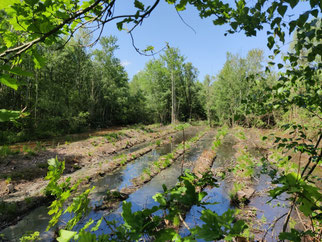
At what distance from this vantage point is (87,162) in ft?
34.1

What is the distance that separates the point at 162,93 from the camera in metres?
33.5

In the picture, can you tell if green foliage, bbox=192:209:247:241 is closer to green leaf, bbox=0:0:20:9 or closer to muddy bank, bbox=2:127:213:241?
green leaf, bbox=0:0:20:9

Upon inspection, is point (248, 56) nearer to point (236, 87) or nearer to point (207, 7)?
point (236, 87)

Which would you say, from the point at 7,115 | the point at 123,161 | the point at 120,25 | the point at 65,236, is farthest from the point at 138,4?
the point at 123,161

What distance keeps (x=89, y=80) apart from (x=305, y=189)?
87.1 ft

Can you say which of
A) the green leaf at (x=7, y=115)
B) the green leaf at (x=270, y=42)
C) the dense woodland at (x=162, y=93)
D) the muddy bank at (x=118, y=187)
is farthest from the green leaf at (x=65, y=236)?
the muddy bank at (x=118, y=187)

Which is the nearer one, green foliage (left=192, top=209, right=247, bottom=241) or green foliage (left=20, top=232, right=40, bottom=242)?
green foliage (left=192, top=209, right=247, bottom=241)

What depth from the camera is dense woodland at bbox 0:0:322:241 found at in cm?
98

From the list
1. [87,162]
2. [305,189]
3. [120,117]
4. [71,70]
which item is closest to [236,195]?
[305,189]

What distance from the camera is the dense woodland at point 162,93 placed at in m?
0.98

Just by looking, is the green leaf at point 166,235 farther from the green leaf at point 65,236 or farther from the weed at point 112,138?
the weed at point 112,138

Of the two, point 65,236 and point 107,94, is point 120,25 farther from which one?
point 107,94

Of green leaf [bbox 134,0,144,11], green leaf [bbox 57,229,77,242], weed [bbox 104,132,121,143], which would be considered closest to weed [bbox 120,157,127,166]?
weed [bbox 104,132,121,143]

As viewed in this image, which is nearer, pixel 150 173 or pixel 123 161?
pixel 150 173
